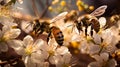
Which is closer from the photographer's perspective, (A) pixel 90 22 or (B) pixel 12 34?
(B) pixel 12 34

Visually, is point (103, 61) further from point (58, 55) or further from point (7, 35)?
point (7, 35)

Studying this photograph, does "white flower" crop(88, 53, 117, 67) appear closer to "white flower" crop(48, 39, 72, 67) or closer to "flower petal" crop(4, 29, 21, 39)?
"white flower" crop(48, 39, 72, 67)

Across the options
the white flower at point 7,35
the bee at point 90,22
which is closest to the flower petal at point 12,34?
the white flower at point 7,35

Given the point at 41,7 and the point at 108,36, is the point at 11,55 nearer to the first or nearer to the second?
the point at 108,36

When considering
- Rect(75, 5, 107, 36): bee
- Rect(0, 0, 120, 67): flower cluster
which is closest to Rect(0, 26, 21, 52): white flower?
Rect(0, 0, 120, 67): flower cluster

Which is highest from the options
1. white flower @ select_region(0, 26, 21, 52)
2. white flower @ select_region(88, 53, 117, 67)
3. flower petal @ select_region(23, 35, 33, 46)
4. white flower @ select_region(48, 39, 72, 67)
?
white flower @ select_region(0, 26, 21, 52)

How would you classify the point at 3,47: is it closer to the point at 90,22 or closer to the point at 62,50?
the point at 62,50

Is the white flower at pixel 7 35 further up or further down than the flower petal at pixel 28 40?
further up

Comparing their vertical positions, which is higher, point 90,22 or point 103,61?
point 90,22

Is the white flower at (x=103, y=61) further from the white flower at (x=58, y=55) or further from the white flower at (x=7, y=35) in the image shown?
the white flower at (x=7, y=35)

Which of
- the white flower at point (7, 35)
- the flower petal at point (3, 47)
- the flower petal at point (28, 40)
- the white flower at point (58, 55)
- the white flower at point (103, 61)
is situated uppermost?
the white flower at point (7, 35)

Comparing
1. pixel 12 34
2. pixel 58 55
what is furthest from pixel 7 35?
pixel 58 55
